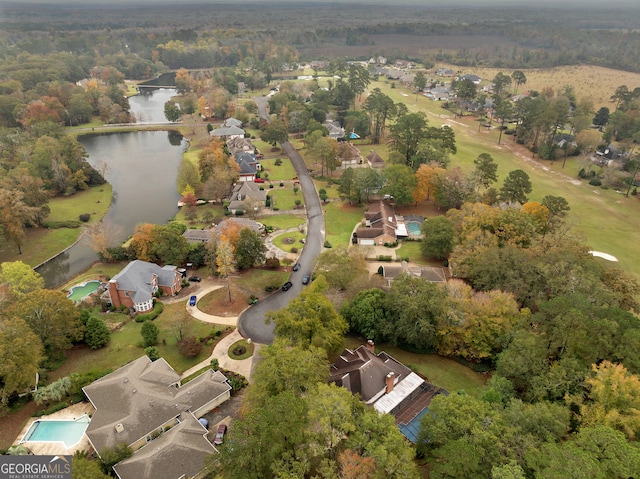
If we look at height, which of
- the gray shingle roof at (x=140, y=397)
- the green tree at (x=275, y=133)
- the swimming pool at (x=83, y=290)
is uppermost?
the green tree at (x=275, y=133)

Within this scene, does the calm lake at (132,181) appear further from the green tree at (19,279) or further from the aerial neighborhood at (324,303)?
the green tree at (19,279)

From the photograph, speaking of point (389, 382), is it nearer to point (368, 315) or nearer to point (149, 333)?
point (368, 315)

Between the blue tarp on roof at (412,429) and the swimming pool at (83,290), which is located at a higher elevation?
the blue tarp on roof at (412,429)

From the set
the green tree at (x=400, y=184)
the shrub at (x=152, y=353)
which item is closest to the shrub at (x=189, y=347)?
the shrub at (x=152, y=353)

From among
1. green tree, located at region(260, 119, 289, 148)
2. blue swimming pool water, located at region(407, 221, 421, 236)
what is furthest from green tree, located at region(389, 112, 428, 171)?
green tree, located at region(260, 119, 289, 148)

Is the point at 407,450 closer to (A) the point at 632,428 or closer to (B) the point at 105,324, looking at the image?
(A) the point at 632,428

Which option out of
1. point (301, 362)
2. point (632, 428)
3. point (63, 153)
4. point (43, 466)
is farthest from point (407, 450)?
point (63, 153)
